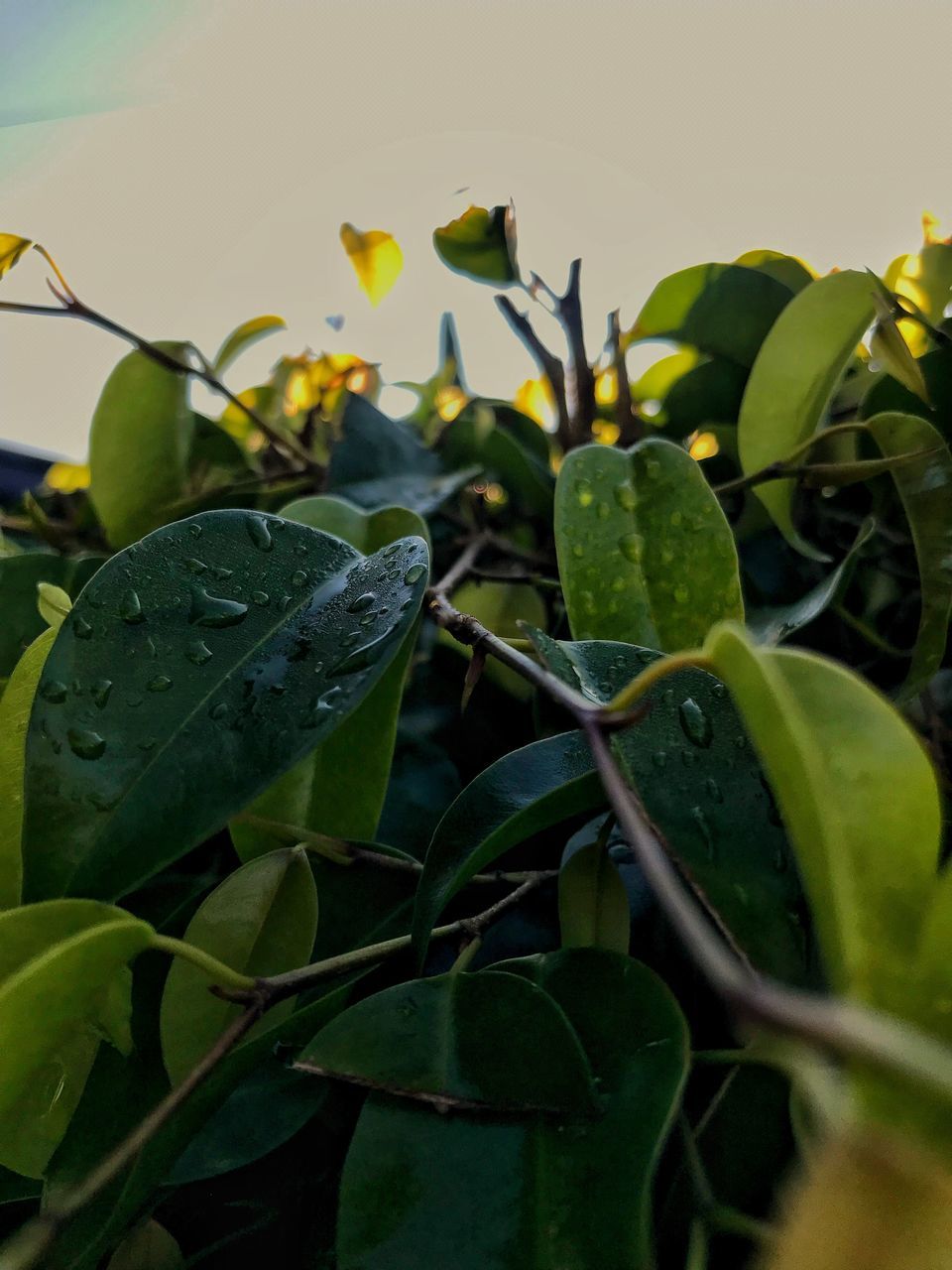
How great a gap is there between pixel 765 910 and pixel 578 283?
40cm

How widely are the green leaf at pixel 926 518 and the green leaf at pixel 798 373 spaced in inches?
1.6

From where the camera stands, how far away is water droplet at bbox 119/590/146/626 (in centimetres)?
25

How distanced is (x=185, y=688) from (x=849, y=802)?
0.17 metres

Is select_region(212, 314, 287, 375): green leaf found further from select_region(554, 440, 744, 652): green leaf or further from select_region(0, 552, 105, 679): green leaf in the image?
select_region(554, 440, 744, 652): green leaf

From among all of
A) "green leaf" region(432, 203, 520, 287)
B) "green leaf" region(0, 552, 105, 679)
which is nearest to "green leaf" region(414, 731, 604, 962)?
"green leaf" region(0, 552, 105, 679)

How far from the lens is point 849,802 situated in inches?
6.1

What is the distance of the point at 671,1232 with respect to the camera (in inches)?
9.5

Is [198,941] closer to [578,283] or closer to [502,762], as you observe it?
[502,762]

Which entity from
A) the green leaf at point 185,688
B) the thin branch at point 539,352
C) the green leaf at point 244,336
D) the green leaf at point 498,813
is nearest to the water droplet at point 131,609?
the green leaf at point 185,688

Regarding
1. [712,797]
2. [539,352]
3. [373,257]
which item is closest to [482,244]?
[539,352]

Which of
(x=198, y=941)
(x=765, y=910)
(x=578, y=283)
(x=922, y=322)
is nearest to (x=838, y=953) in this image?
(x=765, y=910)

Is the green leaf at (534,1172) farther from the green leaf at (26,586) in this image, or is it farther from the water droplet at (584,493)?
the green leaf at (26,586)

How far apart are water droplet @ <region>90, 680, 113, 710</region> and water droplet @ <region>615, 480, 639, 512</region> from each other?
0.18 meters

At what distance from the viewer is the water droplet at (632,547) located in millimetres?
315
